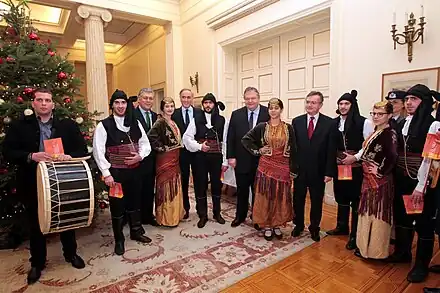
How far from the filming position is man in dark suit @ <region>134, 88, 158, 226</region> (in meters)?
2.99

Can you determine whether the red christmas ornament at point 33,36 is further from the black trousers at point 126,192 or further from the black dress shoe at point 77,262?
the black dress shoe at point 77,262

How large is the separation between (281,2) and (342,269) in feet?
12.9

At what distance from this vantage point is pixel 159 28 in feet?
24.3

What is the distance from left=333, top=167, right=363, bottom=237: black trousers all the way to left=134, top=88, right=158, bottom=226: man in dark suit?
1.92m

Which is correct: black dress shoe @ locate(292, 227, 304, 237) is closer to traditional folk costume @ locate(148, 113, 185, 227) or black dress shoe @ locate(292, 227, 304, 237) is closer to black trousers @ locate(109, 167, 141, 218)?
traditional folk costume @ locate(148, 113, 185, 227)

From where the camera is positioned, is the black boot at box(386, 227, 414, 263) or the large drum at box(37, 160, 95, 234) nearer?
→ the large drum at box(37, 160, 95, 234)

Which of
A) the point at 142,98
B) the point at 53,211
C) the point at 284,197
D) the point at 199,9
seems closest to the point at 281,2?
the point at 199,9

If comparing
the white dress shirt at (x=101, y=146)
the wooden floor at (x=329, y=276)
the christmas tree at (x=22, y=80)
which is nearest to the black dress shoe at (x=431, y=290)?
the wooden floor at (x=329, y=276)

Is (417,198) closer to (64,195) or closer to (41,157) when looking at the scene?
(64,195)

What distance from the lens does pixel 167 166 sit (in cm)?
296

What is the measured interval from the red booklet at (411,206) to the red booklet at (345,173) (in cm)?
51

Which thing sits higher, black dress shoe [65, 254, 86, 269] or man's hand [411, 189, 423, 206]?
man's hand [411, 189, 423, 206]

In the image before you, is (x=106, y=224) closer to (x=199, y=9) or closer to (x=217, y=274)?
(x=217, y=274)

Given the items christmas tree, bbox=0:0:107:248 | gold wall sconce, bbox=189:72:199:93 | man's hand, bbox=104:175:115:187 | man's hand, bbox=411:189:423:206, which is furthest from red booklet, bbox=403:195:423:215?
gold wall sconce, bbox=189:72:199:93
